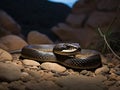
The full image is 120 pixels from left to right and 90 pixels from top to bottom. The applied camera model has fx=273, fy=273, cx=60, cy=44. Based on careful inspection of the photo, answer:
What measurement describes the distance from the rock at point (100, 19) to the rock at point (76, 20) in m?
0.30

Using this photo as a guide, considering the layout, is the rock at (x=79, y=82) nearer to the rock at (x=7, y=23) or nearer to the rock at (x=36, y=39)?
the rock at (x=36, y=39)

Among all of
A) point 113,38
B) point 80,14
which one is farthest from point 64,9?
point 113,38

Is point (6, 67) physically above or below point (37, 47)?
below

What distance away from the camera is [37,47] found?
2.85 meters

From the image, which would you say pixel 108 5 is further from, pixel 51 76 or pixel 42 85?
pixel 42 85

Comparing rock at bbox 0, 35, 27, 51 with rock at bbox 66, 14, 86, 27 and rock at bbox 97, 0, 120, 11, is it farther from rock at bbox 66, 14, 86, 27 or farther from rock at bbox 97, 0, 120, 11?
rock at bbox 66, 14, 86, 27

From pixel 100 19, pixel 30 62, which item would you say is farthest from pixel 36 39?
pixel 30 62

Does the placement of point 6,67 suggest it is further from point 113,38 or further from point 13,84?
point 113,38

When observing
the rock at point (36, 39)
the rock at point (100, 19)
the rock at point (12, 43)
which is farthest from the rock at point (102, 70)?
the rock at point (100, 19)

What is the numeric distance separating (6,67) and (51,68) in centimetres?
41

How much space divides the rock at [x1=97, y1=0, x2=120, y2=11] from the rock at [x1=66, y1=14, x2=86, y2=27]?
616 mm

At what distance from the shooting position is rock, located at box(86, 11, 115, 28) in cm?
668

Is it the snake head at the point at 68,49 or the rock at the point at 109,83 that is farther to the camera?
the snake head at the point at 68,49

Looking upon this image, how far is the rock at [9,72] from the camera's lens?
2.05 meters
